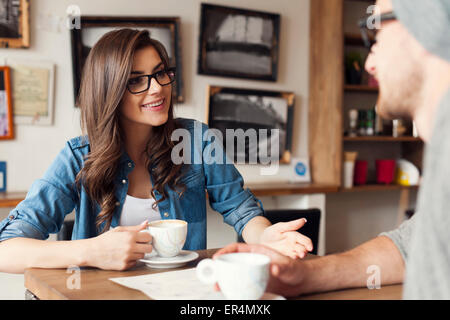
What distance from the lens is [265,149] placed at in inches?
137

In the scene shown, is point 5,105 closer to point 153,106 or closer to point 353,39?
point 153,106

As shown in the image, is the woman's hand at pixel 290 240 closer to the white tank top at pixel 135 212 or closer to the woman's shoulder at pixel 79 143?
the white tank top at pixel 135 212

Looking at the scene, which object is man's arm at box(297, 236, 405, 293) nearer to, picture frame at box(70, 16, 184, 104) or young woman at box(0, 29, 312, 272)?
young woman at box(0, 29, 312, 272)

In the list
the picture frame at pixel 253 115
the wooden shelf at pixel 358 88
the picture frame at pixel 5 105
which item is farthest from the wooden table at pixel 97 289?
the wooden shelf at pixel 358 88

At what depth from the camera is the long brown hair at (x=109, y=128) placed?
150 cm

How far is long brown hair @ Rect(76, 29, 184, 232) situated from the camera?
4.93 feet

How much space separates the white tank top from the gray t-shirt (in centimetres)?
112

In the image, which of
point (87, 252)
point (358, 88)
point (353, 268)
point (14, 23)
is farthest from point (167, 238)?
point (358, 88)

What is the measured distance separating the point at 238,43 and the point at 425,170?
2.96 meters

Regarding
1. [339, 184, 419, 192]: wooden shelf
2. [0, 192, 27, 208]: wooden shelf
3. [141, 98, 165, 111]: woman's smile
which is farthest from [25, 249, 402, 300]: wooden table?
[339, 184, 419, 192]: wooden shelf

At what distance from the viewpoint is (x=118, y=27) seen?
2.96 metres

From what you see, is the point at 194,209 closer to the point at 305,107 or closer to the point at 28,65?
the point at 28,65

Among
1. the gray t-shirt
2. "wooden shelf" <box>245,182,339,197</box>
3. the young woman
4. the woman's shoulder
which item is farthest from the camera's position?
"wooden shelf" <box>245,182,339,197</box>

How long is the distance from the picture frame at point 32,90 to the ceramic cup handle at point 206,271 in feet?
7.43
